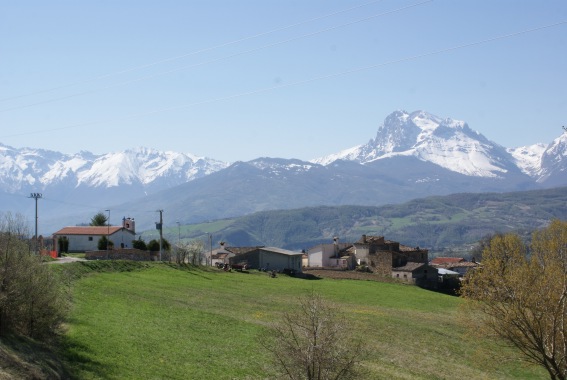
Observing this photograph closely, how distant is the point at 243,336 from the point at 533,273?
18444 mm

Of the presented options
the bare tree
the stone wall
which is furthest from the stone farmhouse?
the bare tree

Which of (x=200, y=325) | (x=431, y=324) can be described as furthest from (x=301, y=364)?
(x=431, y=324)

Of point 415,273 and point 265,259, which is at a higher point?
point 265,259

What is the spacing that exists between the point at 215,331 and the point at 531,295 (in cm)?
1968

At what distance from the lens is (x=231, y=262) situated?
399ft

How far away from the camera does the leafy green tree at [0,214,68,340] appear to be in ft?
97.9

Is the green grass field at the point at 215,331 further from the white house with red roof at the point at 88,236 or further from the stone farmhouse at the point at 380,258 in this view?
the stone farmhouse at the point at 380,258

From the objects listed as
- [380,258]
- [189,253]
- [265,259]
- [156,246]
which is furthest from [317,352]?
[380,258]

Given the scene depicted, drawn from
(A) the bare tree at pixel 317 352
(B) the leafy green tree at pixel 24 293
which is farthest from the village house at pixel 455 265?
(B) the leafy green tree at pixel 24 293

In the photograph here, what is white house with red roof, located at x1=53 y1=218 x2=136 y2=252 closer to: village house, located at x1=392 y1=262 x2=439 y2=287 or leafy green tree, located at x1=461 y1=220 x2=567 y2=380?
village house, located at x1=392 y1=262 x2=439 y2=287

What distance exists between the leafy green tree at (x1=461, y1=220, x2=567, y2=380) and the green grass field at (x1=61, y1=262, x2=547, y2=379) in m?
4.31

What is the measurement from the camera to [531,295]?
39312mm

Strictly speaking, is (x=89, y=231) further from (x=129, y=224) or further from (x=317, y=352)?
(x=317, y=352)

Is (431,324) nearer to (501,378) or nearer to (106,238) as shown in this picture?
(501,378)
